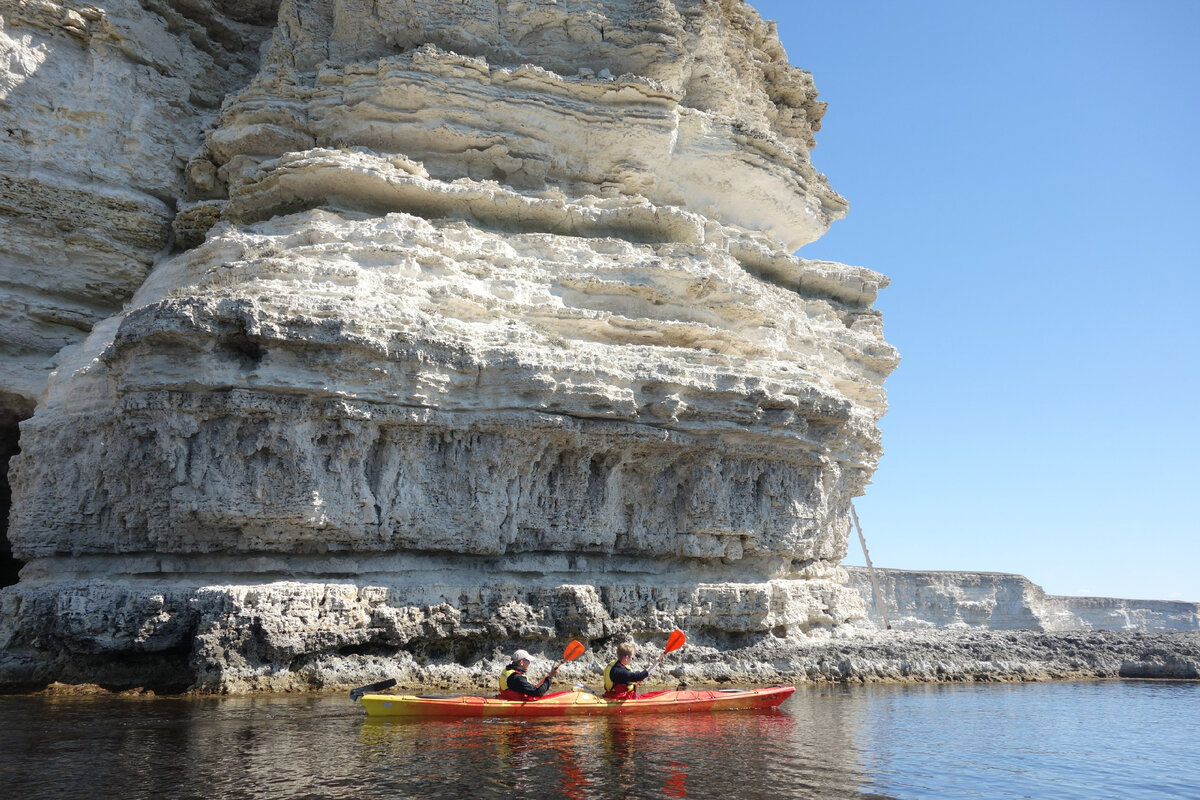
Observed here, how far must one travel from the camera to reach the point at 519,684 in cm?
1336

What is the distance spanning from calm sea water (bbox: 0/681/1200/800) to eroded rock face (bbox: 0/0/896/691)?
251 cm

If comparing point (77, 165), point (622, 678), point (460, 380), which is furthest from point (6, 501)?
point (622, 678)

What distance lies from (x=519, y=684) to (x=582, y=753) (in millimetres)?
2616

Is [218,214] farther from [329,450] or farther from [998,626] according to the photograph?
[998,626]

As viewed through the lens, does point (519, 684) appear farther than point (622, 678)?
No

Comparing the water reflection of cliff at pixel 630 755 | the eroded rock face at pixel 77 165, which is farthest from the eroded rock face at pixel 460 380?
the water reflection of cliff at pixel 630 755

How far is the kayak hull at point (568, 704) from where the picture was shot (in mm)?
12719

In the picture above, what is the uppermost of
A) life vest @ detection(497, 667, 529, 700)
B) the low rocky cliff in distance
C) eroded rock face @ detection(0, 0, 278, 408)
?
eroded rock face @ detection(0, 0, 278, 408)

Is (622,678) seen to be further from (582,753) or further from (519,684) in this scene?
(582,753)

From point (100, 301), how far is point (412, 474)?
36.7 feet

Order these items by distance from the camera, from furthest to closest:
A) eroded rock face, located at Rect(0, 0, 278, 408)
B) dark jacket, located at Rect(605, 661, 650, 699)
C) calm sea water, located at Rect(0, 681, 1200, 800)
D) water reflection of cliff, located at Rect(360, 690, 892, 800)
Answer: eroded rock face, located at Rect(0, 0, 278, 408)
dark jacket, located at Rect(605, 661, 650, 699)
water reflection of cliff, located at Rect(360, 690, 892, 800)
calm sea water, located at Rect(0, 681, 1200, 800)

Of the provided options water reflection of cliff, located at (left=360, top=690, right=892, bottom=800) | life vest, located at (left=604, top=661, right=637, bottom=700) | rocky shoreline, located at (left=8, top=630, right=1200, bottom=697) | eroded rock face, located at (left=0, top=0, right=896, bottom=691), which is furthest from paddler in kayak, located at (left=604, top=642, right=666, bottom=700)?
eroded rock face, located at (left=0, top=0, right=896, bottom=691)

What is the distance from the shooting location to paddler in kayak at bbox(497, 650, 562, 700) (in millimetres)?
13375

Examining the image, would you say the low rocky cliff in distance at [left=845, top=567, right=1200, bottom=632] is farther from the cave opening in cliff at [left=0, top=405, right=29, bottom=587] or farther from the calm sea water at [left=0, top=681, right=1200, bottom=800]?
the cave opening in cliff at [left=0, top=405, right=29, bottom=587]
